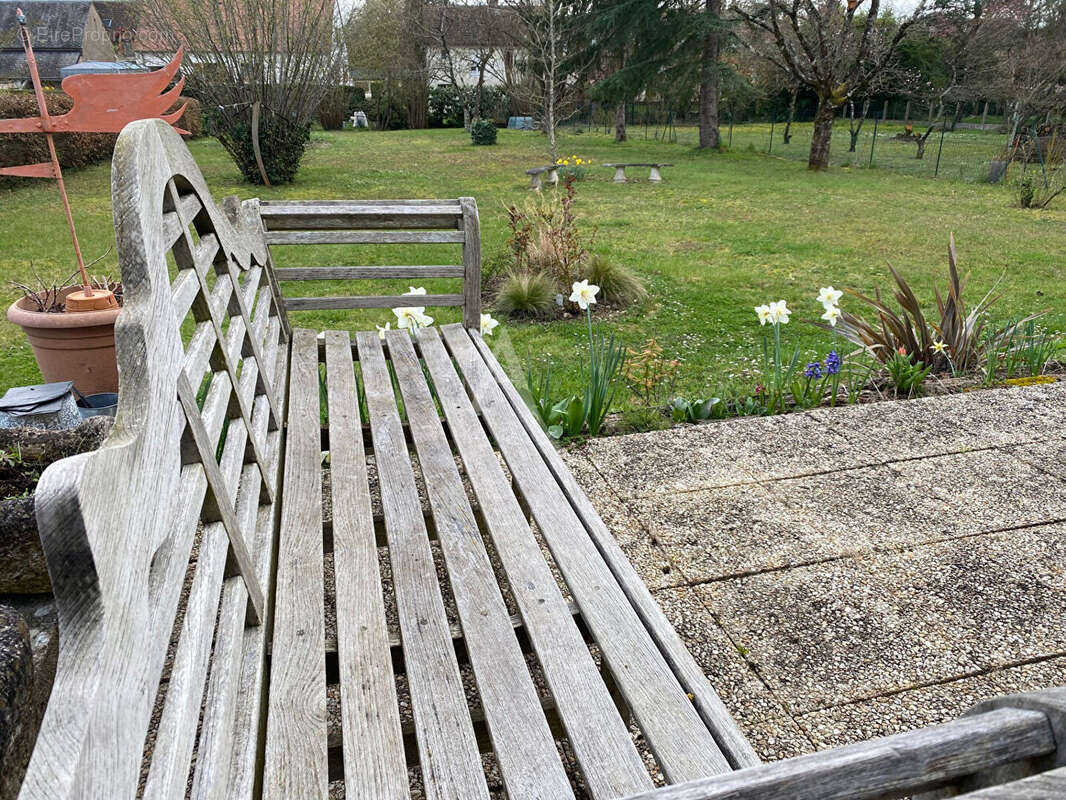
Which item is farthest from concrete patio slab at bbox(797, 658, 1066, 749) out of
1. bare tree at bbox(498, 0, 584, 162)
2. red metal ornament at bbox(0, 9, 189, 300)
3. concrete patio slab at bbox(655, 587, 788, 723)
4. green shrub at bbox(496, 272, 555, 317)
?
bare tree at bbox(498, 0, 584, 162)

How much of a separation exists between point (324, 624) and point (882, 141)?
27.0 metres

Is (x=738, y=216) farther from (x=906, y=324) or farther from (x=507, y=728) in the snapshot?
(x=507, y=728)

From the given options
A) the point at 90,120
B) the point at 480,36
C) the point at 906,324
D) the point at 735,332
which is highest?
the point at 480,36

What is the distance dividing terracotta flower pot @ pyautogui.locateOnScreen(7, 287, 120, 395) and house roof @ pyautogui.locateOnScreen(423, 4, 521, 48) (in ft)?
90.4

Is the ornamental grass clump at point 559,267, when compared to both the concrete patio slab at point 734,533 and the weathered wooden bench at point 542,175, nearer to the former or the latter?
the concrete patio slab at point 734,533

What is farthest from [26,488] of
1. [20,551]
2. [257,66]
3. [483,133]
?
[483,133]

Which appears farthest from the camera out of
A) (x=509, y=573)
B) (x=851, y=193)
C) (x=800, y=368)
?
(x=851, y=193)

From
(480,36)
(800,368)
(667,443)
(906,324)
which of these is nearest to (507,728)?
(667,443)

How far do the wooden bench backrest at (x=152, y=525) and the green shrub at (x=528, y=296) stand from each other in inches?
158

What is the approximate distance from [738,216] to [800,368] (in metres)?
6.77

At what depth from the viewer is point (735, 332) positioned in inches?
225

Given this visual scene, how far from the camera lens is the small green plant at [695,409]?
3721 mm

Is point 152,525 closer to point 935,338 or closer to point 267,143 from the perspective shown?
point 935,338

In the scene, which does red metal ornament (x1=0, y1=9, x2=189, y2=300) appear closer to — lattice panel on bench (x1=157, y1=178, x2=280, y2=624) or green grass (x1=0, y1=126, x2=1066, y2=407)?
lattice panel on bench (x1=157, y1=178, x2=280, y2=624)
